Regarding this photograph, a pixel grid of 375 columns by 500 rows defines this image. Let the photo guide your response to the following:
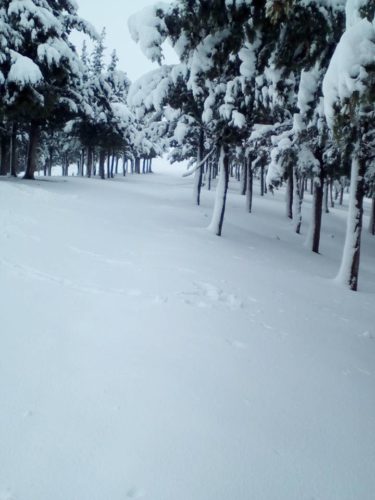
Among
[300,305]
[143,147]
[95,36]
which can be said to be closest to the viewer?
[300,305]

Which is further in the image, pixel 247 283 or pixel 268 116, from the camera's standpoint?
pixel 268 116

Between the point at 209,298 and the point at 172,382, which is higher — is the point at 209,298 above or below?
above

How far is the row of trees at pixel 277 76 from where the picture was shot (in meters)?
4.32

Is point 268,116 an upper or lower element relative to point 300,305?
upper

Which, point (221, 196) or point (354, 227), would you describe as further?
point (221, 196)

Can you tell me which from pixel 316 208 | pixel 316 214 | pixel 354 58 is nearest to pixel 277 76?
pixel 354 58

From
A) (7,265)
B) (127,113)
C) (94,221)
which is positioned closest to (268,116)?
(94,221)

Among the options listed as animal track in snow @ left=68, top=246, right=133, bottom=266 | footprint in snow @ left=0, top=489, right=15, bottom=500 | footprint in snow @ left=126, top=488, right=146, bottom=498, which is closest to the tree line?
animal track in snow @ left=68, top=246, right=133, bottom=266

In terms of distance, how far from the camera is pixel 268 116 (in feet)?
40.8

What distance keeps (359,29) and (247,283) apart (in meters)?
5.07

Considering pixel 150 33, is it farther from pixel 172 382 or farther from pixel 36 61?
pixel 36 61

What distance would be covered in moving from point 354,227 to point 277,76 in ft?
17.0

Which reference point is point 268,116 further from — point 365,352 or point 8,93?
point 8,93

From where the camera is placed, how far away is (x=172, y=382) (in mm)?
3639
